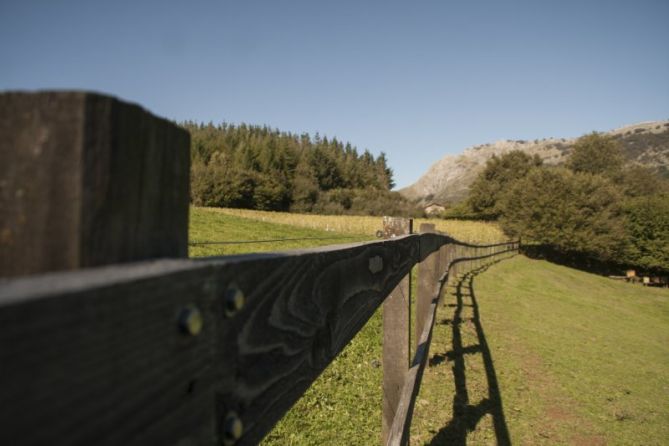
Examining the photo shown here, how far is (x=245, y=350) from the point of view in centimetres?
70

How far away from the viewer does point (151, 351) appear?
489 millimetres

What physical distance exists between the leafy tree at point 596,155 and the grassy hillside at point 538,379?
49819 mm

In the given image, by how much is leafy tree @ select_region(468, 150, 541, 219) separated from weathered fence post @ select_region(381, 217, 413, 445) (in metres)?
55.5

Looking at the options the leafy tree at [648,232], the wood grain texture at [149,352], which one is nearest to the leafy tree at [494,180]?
the leafy tree at [648,232]

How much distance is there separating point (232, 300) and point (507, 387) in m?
5.75

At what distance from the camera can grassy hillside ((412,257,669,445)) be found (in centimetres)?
443

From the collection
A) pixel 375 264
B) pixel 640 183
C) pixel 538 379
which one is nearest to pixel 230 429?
pixel 375 264

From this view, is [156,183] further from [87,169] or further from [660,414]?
[660,414]

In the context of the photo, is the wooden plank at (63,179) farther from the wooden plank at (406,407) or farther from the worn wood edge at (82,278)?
the wooden plank at (406,407)

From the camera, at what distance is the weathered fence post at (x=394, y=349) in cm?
258

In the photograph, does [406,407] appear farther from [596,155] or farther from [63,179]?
[596,155]

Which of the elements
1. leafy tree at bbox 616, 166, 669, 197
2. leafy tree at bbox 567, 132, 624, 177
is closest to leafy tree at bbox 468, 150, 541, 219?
leafy tree at bbox 567, 132, 624, 177

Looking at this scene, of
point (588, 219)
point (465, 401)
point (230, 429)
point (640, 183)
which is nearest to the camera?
point (230, 429)

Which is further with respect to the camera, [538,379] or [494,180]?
[494,180]
